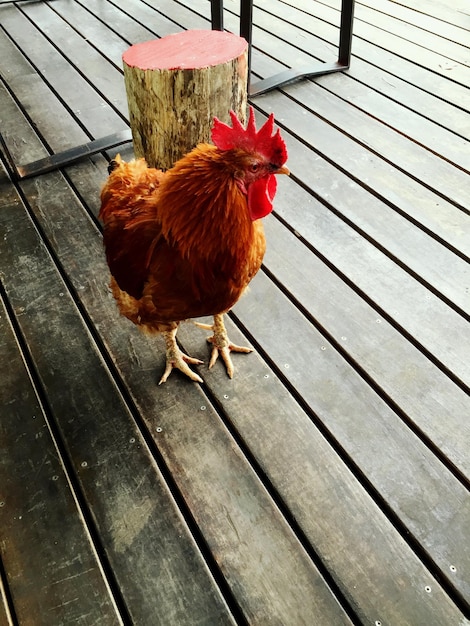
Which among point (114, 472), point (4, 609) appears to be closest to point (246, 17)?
point (114, 472)

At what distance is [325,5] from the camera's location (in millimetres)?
4113

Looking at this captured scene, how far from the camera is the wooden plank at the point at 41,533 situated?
51.6 inches

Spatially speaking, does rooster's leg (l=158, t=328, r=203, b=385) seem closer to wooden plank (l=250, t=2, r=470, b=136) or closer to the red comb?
the red comb

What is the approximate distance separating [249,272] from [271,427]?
0.51 metres

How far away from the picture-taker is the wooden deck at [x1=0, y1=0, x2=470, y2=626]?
4.40 ft

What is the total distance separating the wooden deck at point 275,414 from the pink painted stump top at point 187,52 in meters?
0.71

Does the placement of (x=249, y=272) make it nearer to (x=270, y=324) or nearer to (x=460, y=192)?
(x=270, y=324)

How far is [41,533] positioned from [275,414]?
0.76 m

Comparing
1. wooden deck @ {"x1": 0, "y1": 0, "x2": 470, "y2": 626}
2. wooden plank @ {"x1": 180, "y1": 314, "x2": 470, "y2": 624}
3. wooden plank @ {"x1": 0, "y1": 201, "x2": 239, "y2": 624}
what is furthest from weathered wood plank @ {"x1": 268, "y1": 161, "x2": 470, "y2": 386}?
wooden plank @ {"x1": 0, "y1": 201, "x2": 239, "y2": 624}

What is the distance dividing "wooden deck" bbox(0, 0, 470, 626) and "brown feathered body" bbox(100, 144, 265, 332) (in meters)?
0.38

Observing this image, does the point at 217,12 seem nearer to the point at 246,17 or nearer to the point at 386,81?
the point at 246,17

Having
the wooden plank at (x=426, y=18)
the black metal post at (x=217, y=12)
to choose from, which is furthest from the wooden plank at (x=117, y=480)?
the wooden plank at (x=426, y=18)

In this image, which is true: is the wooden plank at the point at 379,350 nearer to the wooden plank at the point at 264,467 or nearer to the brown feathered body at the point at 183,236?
the wooden plank at the point at 264,467

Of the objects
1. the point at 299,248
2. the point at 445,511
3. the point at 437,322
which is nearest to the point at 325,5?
the point at 299,248
